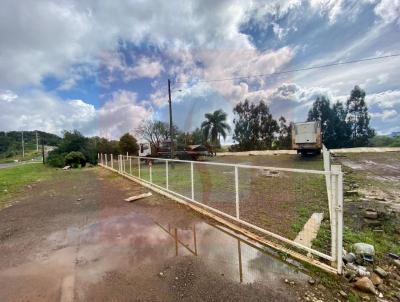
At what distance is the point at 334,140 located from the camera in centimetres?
4078

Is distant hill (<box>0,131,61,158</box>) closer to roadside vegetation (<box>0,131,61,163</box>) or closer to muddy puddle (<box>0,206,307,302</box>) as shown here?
roadside vegetation (<box>0,131,61,163</box>)

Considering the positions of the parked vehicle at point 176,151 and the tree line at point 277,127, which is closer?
the parked vehicle at point 176,151

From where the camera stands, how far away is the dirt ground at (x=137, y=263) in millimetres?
2756

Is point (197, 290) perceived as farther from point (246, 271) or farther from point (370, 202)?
point (370, 202)

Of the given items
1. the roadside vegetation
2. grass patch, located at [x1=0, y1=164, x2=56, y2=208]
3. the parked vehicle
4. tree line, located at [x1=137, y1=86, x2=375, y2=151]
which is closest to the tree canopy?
tree line, located at [x1=137, y1=86, x2=375, y2=151]

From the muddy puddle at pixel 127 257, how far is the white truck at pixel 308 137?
18799mm

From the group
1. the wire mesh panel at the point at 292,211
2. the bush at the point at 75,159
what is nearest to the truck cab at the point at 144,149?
the bush at the point at 75,159

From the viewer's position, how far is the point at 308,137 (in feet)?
69.8

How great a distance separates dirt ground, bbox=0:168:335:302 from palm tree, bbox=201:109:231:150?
37.6 metres

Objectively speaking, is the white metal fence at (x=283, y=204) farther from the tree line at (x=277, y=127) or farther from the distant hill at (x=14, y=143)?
the distant hill at (x=14, y=143)

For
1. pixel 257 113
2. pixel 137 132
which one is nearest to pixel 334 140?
pixel 257 113

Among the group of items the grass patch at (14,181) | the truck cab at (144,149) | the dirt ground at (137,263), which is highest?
the truck cab at (144,149)

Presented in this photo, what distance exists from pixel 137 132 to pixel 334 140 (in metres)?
31.2

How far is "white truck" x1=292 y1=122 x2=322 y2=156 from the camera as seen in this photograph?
21.0 m
